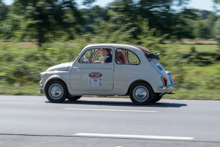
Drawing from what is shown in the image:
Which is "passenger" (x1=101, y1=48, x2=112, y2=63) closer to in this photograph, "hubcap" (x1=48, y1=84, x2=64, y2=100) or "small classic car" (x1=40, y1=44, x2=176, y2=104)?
"small classic car" (x1=40, y1=44, x2=176, y2=104)

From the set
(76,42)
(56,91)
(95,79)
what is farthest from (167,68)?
(56,91)

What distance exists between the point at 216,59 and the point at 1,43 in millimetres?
10762

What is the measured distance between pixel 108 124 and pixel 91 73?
10.1ft

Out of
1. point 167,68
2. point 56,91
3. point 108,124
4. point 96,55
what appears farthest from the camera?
point 167,68

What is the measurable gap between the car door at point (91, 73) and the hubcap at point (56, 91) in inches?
16.2

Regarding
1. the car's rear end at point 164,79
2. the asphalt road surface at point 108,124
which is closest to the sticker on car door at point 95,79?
the asphalt road surface at point 108,124

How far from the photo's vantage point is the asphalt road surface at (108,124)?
5844 millimetres

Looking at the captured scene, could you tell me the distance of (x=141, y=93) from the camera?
10.0 meters

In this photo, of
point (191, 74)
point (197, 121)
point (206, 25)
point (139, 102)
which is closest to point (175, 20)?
point (191, 74)

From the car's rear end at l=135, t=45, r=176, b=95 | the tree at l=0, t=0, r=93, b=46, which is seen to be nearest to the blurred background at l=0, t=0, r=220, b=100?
the tree at l=0, t=0, r=93, b=46

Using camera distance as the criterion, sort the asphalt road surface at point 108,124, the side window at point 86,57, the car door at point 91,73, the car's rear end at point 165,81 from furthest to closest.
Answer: the side window at point 86,57
the car door at point 91,73
the car's rear end at point 165,81
the asphalt road surface at point 108,124

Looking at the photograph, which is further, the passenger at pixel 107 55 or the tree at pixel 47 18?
the tree at pixel 47 18

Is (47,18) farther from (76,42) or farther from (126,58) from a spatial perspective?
(126,58)

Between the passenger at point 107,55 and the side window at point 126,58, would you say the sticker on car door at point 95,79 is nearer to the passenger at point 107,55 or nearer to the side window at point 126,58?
the passenger at point 107,55
